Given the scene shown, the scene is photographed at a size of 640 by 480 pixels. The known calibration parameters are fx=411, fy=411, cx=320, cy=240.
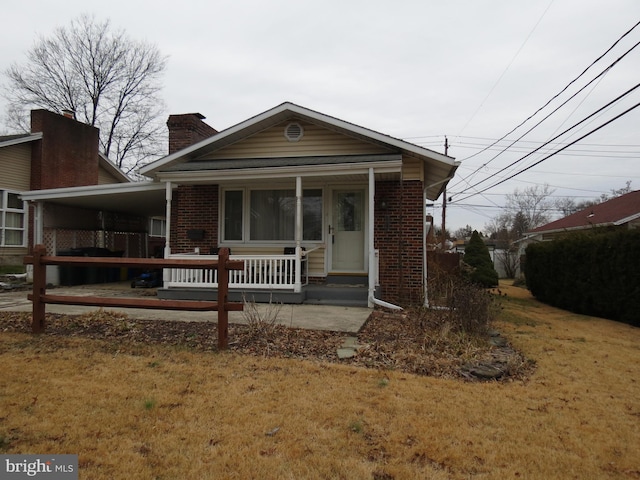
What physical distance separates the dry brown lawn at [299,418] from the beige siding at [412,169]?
5.20 meters

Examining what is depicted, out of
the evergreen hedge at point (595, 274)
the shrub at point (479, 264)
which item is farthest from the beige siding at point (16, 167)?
the evergreen hedge at point (595, 274)

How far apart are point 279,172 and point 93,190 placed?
5.88 m

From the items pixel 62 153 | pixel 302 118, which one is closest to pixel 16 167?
pixel 62 153

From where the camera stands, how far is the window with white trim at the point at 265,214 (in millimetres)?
9898

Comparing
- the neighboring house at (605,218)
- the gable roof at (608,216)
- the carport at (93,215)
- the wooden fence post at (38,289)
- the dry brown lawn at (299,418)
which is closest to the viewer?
the dry brown lawn at (299,418)

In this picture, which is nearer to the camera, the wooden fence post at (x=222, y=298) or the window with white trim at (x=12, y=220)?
the wooden fence post at (x=222, y=298)

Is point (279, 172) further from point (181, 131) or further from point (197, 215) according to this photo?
point (181, 131)

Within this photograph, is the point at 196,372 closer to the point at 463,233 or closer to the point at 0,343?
the point at 0,343

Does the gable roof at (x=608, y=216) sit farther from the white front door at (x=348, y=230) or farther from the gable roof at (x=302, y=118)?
the white front door at (x=348, y=230)

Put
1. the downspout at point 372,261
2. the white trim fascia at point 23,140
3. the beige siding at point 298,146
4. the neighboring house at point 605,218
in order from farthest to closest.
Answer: the neighboring house at point 605,218 < the white trim fascia at point 23,140 < the beige siding at point 298,146 < the downspout at point 372,261

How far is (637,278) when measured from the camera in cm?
925

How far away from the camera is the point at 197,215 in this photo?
1032 centimetres

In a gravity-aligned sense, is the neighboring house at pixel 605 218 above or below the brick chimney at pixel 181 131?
below

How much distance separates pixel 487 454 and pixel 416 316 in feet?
12.6
